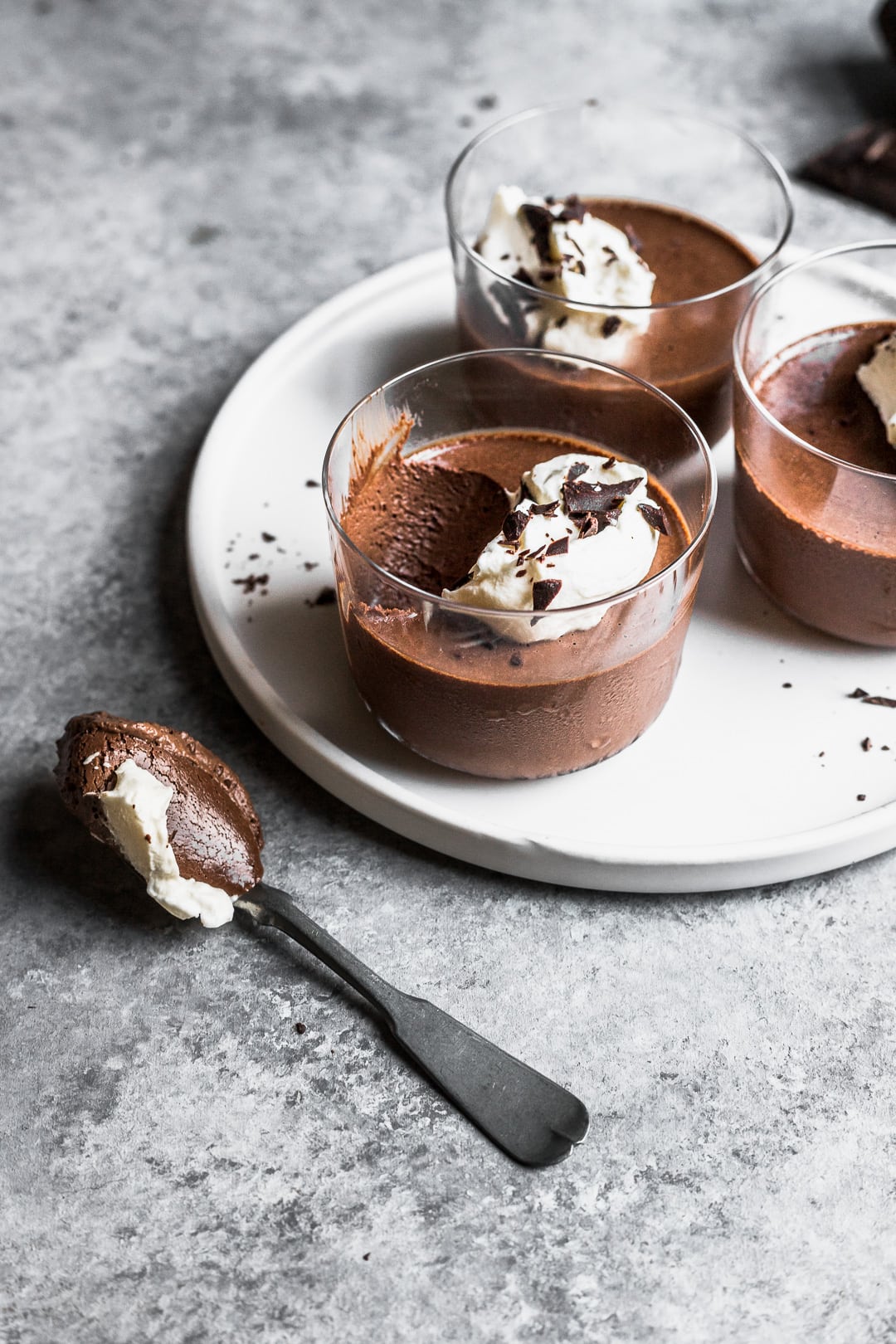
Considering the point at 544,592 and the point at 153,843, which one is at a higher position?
the point at 544,592

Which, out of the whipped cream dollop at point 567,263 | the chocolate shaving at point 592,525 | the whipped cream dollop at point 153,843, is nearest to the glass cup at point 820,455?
the whipped cream dollop at point 567,263

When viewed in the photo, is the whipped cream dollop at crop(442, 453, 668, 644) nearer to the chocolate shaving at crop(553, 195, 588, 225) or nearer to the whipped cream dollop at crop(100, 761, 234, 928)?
the whipped cream dollop at crop(100, 761, 234, 928)

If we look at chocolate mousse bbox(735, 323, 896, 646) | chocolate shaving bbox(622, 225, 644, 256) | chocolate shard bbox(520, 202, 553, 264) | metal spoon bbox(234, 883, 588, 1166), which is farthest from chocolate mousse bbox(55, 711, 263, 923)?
chocolate shaving bbox(622, 225, 644, 256)

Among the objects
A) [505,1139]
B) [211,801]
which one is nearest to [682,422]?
[211,801]

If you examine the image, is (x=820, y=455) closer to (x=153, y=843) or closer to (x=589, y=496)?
(x=589, y=496)

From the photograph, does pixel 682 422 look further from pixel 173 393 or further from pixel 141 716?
pixel 173 393

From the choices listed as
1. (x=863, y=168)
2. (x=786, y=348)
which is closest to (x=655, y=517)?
(x=786, y=348)
